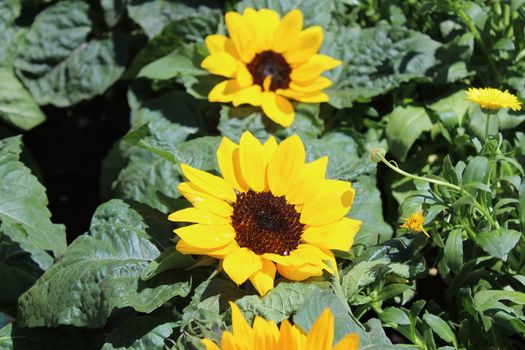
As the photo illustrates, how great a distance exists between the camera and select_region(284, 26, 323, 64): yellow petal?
80.0 inches

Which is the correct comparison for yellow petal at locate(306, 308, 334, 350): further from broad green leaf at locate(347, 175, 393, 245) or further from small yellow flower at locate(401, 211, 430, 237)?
broad green leaf at locate(347, 175, 393, 245)

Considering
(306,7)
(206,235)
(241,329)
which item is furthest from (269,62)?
(241,329)

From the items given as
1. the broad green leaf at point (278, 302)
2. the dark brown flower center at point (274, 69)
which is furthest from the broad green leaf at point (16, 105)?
the broad green leaf at point (278, 302)

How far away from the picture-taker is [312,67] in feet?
6.64

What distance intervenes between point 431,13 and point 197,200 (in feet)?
3.55

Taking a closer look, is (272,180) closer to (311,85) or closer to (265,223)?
(265,223)

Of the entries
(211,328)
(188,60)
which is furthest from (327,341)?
(188,60)

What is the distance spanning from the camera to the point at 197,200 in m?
1.53

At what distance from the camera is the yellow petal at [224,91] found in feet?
6.57

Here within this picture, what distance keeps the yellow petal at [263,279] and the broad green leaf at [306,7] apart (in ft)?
3.10

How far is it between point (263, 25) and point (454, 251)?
0.84 meters

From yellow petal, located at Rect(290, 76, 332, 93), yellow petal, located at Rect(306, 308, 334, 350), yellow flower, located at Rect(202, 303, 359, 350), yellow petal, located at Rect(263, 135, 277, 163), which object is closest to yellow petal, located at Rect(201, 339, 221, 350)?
yellow flower, located at Rect(202, 303, 359, 350)

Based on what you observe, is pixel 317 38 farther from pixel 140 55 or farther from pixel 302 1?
pixel 140 55

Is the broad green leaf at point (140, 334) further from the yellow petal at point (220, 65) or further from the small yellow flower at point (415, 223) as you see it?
the yellow petal at point (220, 65)
